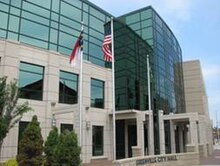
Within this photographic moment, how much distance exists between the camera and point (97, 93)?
30.0 metres

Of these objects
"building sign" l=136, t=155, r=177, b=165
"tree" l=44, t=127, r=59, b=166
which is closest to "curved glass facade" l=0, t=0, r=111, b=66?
"tree" l=44, t=127, r=59, b=166

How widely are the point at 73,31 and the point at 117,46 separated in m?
6.61

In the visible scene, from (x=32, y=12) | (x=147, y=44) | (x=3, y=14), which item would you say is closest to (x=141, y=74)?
(x=147, y=44)

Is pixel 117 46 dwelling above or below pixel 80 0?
below

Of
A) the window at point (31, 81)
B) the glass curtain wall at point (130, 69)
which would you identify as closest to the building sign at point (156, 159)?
the window at point (31, 81)

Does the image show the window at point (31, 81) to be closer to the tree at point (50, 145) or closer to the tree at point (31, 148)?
the tree at point (50, 145)

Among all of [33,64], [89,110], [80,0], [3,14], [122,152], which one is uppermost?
[80,0]

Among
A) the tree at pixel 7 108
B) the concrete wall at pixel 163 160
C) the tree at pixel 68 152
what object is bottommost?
the concrete wall at pixel 163 160

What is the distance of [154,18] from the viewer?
130ft

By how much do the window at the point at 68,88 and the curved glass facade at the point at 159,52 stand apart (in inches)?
486

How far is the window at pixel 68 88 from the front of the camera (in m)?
25.9

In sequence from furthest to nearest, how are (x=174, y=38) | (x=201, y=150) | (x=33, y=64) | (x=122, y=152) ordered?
(x=174, y=38), (x=201, y=150), (x=122, y=152), (x=33, y=64)

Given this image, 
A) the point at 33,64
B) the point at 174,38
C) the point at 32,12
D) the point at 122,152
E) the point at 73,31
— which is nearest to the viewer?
the point at 33,64

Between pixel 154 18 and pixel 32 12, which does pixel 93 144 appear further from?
pixel 154 18
